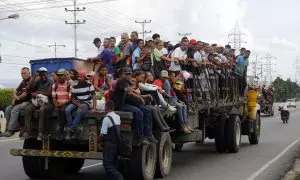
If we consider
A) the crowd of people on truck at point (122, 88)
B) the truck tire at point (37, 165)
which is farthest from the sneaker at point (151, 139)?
the truck tire at point (37, 165)

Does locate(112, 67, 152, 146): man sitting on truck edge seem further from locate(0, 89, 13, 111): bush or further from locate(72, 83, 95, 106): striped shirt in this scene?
locate(0, 89, 13, 111): bush

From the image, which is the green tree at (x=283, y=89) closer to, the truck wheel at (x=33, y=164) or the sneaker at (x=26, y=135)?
the truck wheel at (x=33, y=164)

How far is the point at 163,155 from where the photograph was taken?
10.8m

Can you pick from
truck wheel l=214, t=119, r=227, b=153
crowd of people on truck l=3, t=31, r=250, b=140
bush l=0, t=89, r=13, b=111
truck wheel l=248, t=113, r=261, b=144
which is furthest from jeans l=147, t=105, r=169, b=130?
bush l=0, t=89, r=13, b=111

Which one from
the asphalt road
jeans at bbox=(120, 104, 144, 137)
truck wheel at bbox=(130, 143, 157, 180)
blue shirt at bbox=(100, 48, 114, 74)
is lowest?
the asphalt road

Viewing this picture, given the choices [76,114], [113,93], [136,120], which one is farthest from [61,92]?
[136,120]

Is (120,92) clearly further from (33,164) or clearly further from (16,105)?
(33,164)

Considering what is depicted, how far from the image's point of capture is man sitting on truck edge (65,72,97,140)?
9.37m

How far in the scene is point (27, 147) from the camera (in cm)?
1014

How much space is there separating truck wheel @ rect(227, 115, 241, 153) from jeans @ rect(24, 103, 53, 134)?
23.4 feet

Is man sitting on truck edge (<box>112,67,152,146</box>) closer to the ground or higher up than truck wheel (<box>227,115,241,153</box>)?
higher up

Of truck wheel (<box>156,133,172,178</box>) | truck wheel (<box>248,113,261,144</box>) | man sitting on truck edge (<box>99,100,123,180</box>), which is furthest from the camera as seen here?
truck wheel (<box>248,113,261,144</box>)

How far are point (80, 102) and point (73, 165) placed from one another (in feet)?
7.78

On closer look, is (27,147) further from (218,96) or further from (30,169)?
(218,96)
